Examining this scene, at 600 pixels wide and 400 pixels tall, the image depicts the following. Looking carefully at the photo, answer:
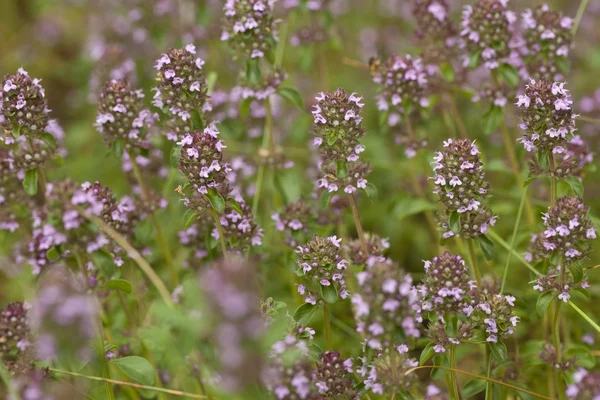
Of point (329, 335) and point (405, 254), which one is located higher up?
point (405, 254)

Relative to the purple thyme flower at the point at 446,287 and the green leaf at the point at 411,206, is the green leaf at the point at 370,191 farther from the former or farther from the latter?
the green leaf at the point at 411,206

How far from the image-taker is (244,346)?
2730 mm

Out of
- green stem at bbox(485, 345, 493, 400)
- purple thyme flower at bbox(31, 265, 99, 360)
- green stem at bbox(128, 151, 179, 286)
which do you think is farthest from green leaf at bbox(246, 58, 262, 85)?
green stem at bbox(485, 345, 493, 400)

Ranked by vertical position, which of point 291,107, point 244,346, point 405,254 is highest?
point 291,107

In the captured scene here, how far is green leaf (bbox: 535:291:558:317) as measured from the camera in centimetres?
388

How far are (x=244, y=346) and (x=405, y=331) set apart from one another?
0.84 m

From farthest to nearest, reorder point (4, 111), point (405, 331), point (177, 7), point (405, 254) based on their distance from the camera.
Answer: point (177, 7) < point (405, 254) < point (4, 111) < point (405, 331)

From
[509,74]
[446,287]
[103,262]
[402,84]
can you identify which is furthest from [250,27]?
[446,287]

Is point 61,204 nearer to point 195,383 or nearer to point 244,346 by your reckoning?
point 244,346

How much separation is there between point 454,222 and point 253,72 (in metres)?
2.04

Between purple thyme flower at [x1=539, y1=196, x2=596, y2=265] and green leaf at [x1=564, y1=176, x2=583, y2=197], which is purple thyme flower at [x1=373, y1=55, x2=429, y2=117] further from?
purple thyme flower at [x1=539, y1=196, x2=596, y2=265]

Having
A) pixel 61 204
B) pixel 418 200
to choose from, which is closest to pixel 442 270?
pixel 418 200

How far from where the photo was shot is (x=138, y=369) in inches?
147

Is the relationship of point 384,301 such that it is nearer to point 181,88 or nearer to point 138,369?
point 138,369
